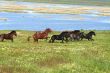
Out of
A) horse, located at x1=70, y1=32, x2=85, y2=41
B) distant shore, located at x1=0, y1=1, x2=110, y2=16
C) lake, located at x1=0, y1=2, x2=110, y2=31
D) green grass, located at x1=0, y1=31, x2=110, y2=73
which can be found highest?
green grass, located at x1=0, y1=31, x2=110, y2=73

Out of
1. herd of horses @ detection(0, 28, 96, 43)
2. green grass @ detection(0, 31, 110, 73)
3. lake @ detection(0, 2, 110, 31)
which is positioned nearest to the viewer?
green grass @ detection(0, 31, 110, 73)

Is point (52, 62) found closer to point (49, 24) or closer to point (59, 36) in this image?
point (59, 36)

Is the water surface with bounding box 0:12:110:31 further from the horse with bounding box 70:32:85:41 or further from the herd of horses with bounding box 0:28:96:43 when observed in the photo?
the horse with bounding box 70:32:85:41

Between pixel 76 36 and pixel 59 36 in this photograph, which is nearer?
pixel 59 36

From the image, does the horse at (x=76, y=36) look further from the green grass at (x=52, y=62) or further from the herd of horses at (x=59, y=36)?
the green grass at (x=52, y=62)

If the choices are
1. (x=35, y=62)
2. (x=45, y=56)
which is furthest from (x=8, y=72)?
(x=45, y=56)

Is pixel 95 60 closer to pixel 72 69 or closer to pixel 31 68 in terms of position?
pixel 72 69

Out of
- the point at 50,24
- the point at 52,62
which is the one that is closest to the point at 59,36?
the point at 52,62

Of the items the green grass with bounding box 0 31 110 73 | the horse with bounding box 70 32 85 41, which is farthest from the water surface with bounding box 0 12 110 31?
the green grass with bounding box 0 31 110 73

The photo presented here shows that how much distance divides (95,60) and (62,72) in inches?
125

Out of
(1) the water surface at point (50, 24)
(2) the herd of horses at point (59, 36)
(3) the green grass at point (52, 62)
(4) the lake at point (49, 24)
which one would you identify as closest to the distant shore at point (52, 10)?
(4) the lake at point (49, 24)

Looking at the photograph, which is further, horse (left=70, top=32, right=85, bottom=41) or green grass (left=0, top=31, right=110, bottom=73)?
horse (left=70, top=32, right=85, bottom=41)

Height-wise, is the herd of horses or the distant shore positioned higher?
the herd of horses

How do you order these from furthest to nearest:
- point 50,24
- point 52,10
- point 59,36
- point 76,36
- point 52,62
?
point 52,10 → point 50,24 → point 76,36 → point 59,36 → point 52,62
